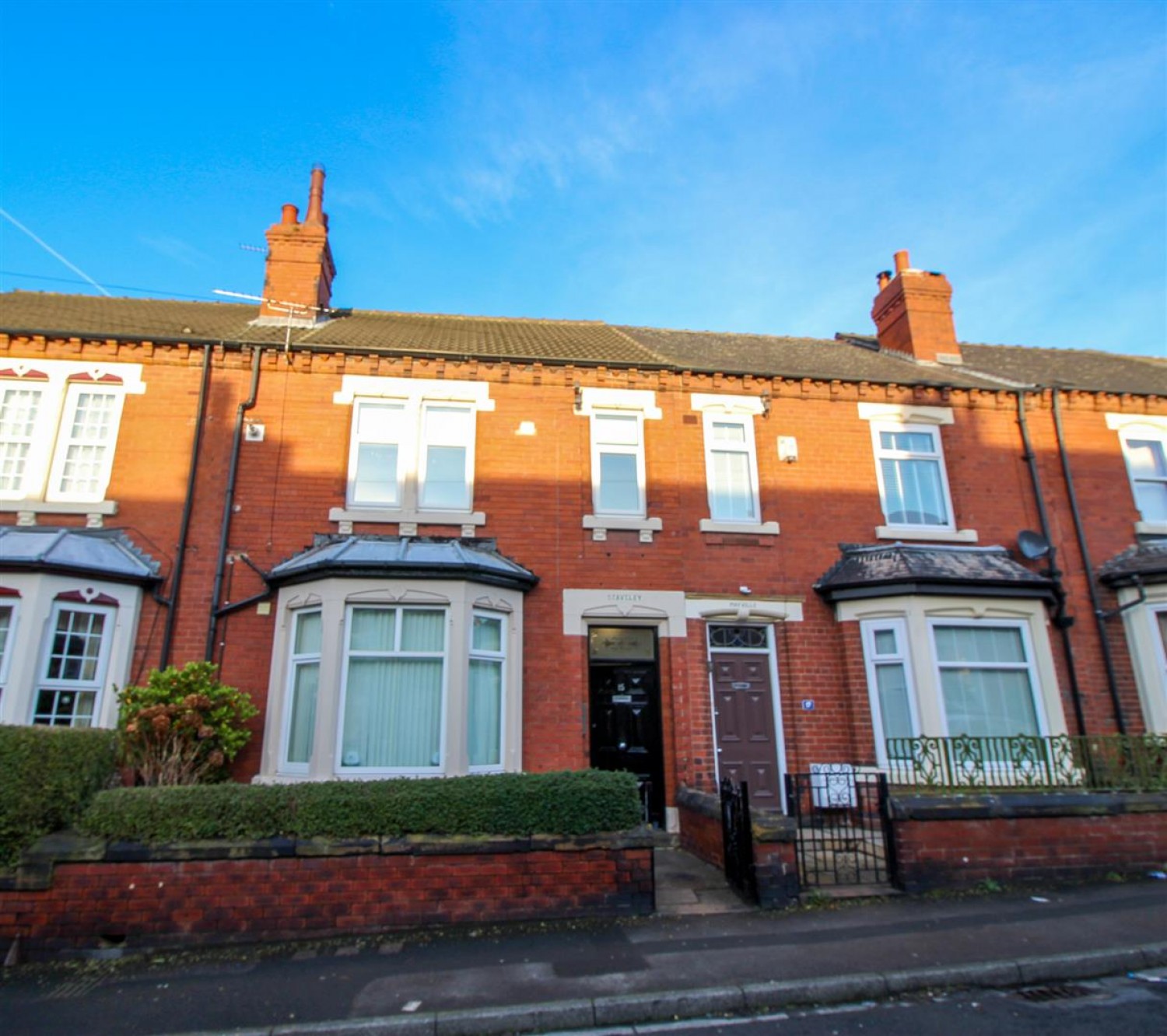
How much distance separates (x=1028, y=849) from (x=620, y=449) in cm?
738

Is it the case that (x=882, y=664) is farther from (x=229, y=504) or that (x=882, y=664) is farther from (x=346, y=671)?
(x=229, y=504)

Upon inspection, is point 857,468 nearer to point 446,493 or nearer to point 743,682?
point 743,682

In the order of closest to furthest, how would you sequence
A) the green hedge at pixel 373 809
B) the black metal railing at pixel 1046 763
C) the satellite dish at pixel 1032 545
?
the green hedge at pixel 373 809, the black metal railing at pixel 1046 763, the satellite dish at pixel 1032 545

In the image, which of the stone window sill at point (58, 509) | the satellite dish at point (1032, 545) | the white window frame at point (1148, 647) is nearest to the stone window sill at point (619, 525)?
the satellite dish at point (1032, 545)

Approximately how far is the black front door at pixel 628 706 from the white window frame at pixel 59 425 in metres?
7.32

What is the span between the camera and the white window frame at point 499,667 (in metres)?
9.56

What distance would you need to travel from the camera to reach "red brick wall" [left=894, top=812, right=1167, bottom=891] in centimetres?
761

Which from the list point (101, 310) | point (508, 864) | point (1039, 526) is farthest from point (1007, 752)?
point (101, 310)

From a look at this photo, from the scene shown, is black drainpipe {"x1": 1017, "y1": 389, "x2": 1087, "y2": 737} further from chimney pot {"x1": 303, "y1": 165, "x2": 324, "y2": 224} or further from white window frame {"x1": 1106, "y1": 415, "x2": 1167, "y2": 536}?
chimney pot {"x1": 303, "y1": 165, "x2": 324, "y2": 224}

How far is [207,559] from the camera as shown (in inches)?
408

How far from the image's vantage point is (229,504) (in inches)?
417

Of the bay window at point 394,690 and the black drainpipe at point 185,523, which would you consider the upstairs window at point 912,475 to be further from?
the black drainpipe at point 185,523

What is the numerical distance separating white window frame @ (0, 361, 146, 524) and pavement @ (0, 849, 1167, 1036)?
21.7 feet

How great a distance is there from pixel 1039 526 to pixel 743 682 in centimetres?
593
